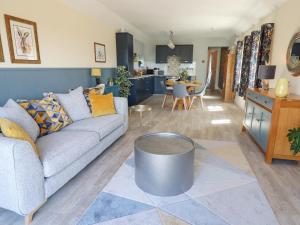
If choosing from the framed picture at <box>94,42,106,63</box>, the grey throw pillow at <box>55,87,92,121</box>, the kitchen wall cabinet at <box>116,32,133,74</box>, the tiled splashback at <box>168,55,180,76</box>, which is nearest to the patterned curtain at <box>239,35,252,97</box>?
the kitchen wall cabinet at <box>116,32,133,74</box>

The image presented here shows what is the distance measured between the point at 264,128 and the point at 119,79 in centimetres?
365

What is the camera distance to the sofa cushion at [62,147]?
5.55 feet

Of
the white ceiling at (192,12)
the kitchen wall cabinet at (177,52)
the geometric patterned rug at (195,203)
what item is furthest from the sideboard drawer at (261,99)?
the kitchen wall cabinet at (177,52)

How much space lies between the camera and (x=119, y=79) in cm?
526

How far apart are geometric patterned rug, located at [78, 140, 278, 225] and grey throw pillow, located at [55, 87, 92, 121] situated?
1.05 metres

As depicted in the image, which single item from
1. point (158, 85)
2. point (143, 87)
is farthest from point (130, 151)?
point (158, 85)

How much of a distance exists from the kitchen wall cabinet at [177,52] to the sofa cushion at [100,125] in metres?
6.29

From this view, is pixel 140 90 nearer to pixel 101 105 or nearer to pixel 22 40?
pixel 101 105

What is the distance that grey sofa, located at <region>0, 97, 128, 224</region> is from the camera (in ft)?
4.65

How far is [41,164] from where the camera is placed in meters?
1.62

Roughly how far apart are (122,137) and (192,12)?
3558mm

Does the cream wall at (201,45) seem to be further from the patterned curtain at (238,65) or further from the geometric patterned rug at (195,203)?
the geometric patterned rug at (195,203)

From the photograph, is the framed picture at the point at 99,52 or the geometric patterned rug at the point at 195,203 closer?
the geometric patterned rug at the point at 195,203

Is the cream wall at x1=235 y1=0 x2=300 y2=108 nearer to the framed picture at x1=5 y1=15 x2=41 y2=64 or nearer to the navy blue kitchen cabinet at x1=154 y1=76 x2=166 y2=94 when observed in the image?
the framed picture at x1=5 y1=15 x2=41 y2=64
